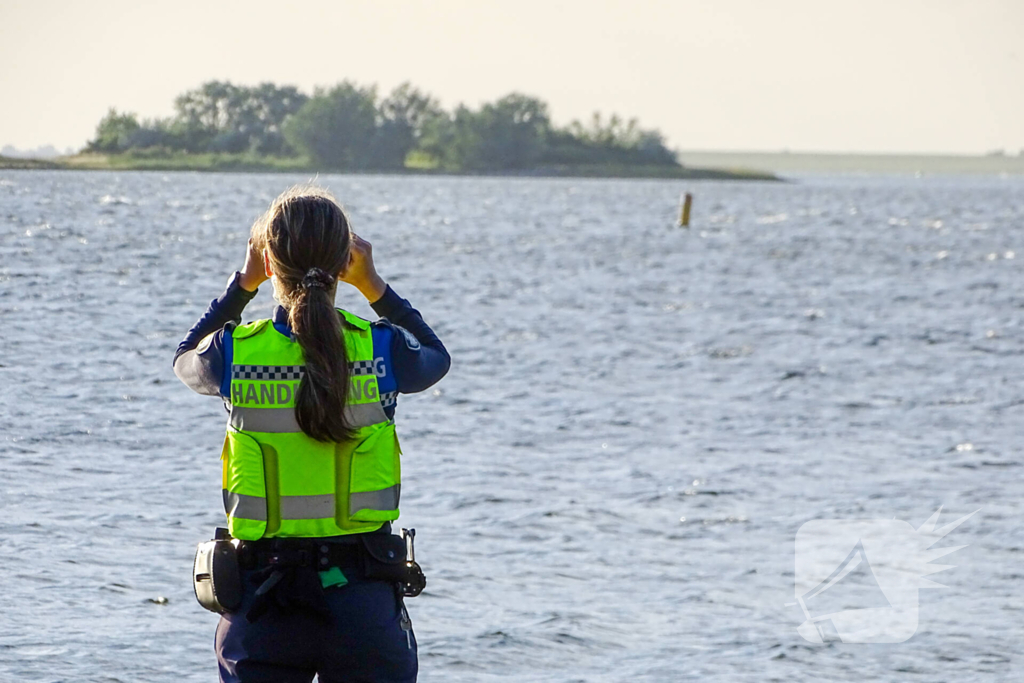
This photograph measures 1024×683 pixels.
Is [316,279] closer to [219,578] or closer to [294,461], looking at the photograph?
[294,461]

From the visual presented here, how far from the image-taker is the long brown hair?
3.80m

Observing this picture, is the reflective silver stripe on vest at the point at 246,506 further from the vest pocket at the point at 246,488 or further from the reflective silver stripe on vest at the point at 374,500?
the reflective silver stripe on vest at the point at 374,500

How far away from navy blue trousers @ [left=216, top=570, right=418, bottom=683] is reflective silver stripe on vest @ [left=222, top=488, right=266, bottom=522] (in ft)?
0.55

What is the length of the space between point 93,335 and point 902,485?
1578 centimetres

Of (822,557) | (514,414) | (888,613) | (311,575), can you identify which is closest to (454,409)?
(514,414)

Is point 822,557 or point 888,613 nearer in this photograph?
point 888,613

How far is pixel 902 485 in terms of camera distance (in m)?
15.4

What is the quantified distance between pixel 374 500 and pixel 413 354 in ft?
1.47

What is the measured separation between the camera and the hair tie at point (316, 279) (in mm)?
3811

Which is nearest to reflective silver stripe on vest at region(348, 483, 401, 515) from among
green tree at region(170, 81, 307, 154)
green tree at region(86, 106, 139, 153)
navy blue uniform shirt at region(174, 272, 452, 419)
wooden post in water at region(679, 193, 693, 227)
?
navy blue uniform shirt at region(174, 272, 452, 419)

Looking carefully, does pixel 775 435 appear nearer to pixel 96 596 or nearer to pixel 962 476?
pixel 962 476

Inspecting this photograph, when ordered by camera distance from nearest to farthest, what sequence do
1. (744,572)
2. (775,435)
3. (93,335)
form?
(744,572)
(775,435)
(93,335)

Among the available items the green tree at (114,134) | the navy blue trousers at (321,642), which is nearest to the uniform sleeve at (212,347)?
the navy blue trousers at (321,642)

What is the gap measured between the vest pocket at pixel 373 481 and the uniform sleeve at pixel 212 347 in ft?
1.44
